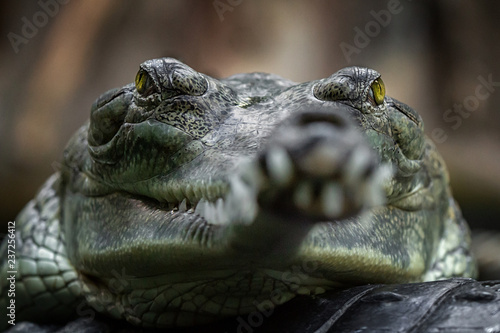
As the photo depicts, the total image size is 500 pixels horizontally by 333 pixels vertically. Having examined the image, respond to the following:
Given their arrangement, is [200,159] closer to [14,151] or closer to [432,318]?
[432,318]

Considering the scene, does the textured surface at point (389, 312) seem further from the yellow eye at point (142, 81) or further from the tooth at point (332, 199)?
the yellow eye at point (142, 81)

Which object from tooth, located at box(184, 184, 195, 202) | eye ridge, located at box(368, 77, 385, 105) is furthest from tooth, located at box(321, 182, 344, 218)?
eye ridge, located at box(368, 77, 385, 105)

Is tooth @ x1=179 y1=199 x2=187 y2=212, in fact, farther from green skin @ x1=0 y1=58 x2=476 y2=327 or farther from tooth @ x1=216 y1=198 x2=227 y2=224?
tooth @ x1=216 y1=198 x2=227 y2=224

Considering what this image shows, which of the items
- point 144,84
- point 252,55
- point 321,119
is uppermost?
point 252,55

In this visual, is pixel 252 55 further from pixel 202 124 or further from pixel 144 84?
pixel 202 124

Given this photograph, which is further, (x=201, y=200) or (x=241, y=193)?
(x=201, y=200)

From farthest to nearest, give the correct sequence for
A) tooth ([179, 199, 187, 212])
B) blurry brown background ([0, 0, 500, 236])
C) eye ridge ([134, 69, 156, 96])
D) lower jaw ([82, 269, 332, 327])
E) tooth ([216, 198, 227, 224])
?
1. blurry brown background ([0, 0, 500, 236])
2. eye ridge ([134, 69, 156, 96])
3. lower jaw ([82, 269, 332, 327])
4. tooth ([179, 199, 187, 212])
5. tooth ([216, 198, 227, 224])

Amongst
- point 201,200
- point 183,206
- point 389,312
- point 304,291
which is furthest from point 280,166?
point 304,291
